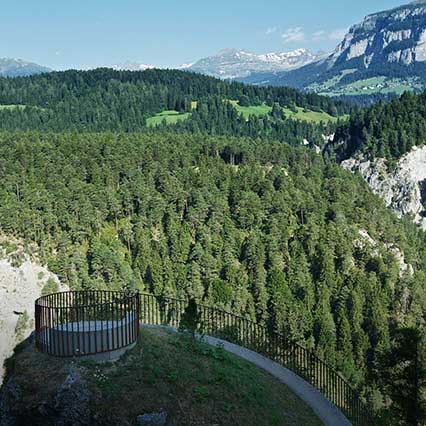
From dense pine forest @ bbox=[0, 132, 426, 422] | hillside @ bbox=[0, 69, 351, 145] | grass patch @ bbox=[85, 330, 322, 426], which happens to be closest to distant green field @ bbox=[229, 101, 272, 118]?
hillside @ bbox=[0, 69, 351, 145]

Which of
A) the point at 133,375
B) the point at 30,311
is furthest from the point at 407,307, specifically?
the point at 133,375

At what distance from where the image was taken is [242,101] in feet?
637

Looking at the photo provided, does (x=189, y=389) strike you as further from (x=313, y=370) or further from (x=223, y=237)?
(x=223, y=237)

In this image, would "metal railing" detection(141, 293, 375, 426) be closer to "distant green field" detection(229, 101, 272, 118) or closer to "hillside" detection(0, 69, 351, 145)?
"hillside" detection(0, 69, 351, 145)

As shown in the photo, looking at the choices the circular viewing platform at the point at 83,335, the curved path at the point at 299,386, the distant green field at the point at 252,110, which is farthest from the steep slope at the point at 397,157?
the circular viewing platform at the point at 83,335

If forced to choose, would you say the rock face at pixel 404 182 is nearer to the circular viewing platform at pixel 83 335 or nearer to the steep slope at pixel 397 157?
the steep slope at pixel 397 157

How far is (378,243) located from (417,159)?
53229 mm

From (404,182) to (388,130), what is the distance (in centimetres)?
1473

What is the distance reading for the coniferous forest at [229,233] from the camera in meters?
60.3

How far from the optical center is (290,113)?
7608 inches

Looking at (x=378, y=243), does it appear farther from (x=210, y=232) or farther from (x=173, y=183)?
(x=173, y=183)

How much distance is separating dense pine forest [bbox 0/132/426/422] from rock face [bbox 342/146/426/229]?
35524 millimetres

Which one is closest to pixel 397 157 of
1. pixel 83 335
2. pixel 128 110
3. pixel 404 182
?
pixel 404 182

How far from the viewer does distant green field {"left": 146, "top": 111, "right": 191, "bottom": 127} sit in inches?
6373
